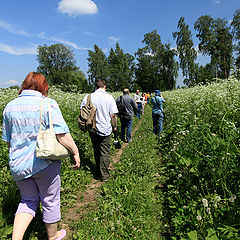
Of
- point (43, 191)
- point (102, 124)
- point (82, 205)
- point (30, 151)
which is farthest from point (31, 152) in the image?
point (102, 124)

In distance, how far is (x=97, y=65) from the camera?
55.8 meters

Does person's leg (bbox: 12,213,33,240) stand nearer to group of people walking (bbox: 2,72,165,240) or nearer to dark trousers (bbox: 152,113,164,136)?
group of people walking (bbox: 2,72,165,240)

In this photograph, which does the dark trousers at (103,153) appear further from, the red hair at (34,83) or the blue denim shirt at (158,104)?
the blue denim shirt at (158,104)

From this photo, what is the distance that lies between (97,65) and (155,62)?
18.7 metres

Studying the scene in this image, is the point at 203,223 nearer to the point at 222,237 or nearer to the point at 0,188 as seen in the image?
the point at 222,237

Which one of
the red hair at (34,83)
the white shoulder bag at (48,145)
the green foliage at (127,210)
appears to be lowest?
the green foliage at (127,210)

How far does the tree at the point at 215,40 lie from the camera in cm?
3431

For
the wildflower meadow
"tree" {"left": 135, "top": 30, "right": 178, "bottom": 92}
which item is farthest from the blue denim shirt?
"tree" {"left": 135, "top": 30, "right": 178, "bottom": 92}

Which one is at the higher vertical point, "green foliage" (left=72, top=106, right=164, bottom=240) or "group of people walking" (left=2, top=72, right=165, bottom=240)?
"group of people walking" (left=2, top=72, right=165, bottom=240)

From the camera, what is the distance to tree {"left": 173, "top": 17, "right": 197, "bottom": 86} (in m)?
36.7

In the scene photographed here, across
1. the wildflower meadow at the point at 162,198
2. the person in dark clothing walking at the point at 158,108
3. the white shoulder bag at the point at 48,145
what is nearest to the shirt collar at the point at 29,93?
the white shoulder bag at the point at 48,145

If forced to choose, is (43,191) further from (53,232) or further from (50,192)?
(53,232)

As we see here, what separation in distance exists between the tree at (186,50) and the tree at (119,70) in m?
24.8

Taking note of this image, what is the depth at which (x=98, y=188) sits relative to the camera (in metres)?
3.85
